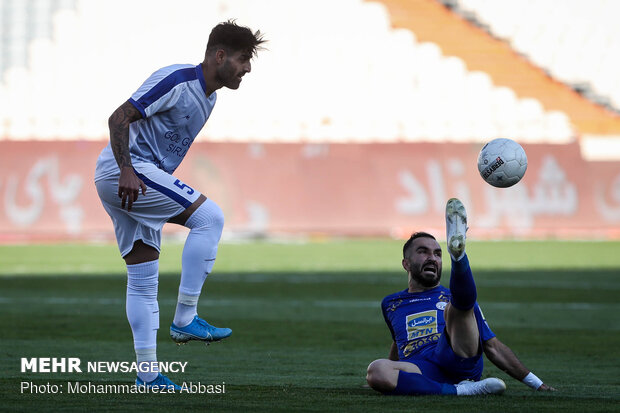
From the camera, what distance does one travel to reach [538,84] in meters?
30.2

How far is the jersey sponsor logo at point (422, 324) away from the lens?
628 cm

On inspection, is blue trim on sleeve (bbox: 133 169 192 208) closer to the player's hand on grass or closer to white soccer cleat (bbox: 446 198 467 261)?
the player's hand on grass

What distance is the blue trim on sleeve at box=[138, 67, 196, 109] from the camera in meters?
5.78

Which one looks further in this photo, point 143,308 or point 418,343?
point 418,343

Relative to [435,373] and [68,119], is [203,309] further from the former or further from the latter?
[68,119]

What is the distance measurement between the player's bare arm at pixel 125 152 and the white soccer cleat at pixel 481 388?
205 cm

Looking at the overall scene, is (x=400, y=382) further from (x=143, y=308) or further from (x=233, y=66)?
(x=233, y=66)

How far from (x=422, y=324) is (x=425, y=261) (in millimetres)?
392

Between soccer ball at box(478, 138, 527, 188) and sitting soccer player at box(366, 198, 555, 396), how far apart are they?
654 millimetres

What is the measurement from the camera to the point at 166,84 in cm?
587

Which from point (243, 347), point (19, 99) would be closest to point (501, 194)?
point (19, 99)

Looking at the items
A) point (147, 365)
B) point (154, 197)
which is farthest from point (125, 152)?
point (147, 365)

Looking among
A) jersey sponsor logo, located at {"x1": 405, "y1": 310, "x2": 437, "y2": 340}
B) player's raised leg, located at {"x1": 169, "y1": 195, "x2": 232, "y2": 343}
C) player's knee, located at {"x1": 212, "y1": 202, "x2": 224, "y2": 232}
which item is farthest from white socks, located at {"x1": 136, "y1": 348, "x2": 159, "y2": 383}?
jersey sponsor logo, located at {"x1": 405, "y1": 310, "x2": 437, "y2": 340}

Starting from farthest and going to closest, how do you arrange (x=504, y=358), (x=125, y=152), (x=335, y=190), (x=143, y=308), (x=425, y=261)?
1. (x=335, y=190)
2. (x=425, y=261)
3. (x=143, y=308)
4. (x=504, y=358)
5. (x=125, y=152)
